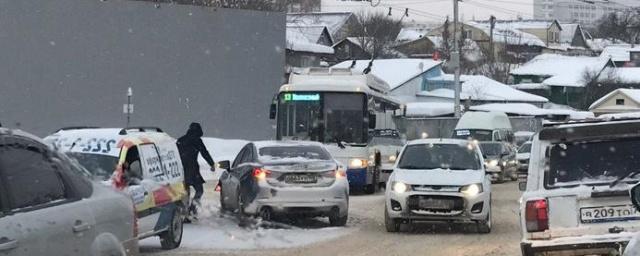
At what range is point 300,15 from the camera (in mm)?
85562

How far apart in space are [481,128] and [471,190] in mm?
22071

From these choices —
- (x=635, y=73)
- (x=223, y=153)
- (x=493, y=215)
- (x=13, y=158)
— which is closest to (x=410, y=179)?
(x=493, y=215)

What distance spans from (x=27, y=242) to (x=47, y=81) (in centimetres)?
3255

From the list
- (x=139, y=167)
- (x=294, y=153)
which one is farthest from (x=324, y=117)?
(x=139, y=167)

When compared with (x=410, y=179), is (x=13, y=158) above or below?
above

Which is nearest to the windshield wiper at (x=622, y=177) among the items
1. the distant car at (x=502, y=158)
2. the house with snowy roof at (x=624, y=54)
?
the distant car at (x=502, y=158)

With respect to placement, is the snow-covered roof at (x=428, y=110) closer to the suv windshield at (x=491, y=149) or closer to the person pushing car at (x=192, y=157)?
the suv windshield at (x=491, y=149)

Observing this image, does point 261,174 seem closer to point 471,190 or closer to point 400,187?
point 400,187

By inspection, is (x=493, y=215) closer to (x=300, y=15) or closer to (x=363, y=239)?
(x=363, y=239)

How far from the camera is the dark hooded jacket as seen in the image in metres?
16.3

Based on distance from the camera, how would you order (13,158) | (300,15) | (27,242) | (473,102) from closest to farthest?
(27,242), (13,158), (473,102), (300,15)

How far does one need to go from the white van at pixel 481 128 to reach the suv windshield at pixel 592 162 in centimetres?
2726

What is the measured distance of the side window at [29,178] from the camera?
5.29 m

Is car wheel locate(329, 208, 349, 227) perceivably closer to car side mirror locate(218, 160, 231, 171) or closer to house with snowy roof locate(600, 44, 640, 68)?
car side mirror locate(218, 160, 231, 171)
